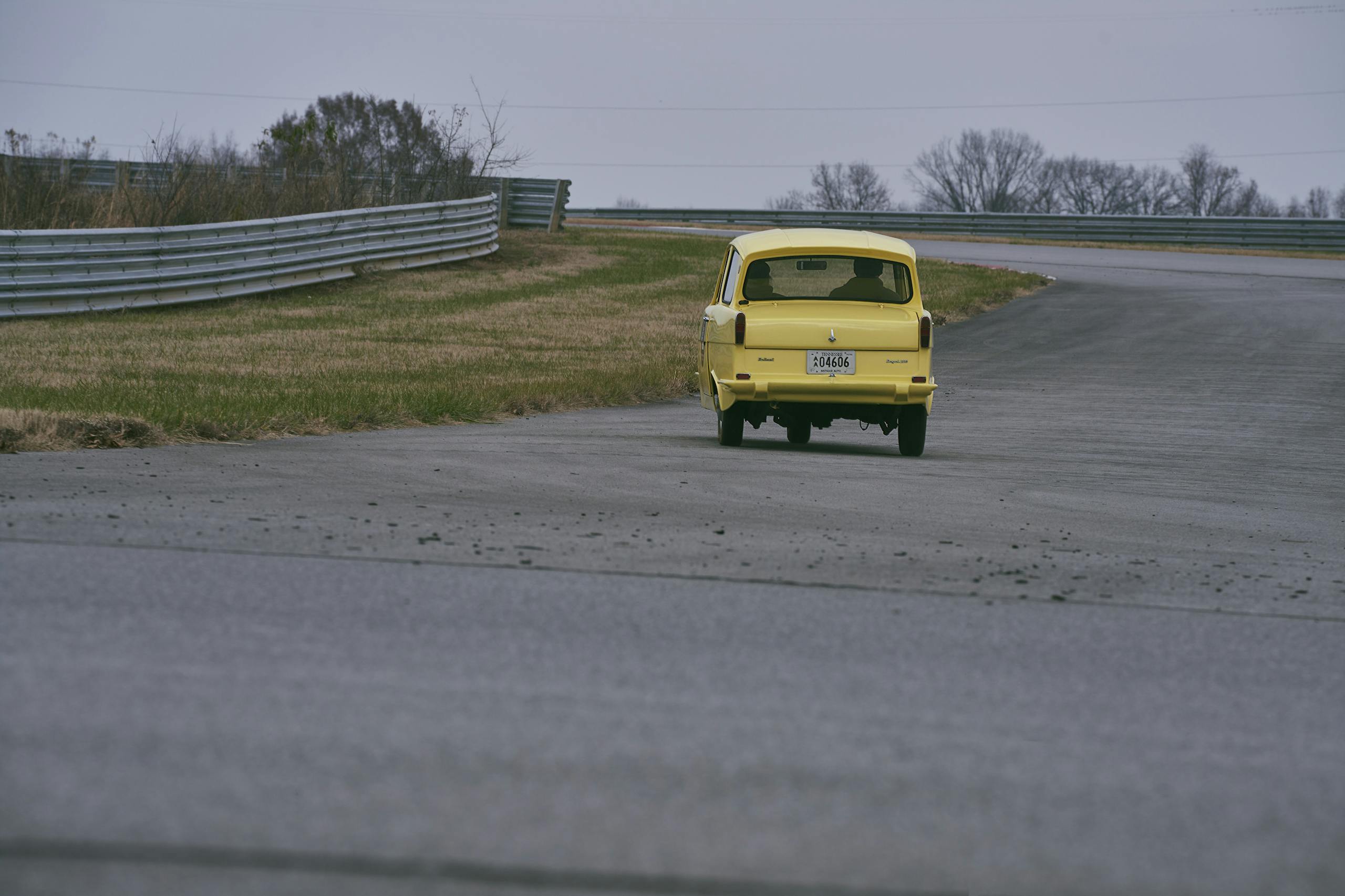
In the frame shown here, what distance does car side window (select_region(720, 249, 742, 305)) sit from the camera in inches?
495

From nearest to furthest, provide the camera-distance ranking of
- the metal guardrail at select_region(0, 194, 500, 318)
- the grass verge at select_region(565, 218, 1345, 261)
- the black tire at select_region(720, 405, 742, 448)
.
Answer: the black tire at select_region(720, 405, 742, 448) < the metal guardrail at select_region(0, 194, 500, 318) < the grass verge at select_region(565, 218, 1345, 261)

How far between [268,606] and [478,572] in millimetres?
963

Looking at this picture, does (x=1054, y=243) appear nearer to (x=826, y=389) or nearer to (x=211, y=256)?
(x=211, y=256)

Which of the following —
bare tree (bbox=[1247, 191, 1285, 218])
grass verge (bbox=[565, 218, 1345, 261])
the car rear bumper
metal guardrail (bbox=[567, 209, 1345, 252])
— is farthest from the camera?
bare tree (bbox=[1247, 191, 1285, 218])

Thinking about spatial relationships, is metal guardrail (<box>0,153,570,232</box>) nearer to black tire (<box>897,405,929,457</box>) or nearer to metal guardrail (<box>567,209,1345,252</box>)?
metal guardrail (<box>567,209,1345,252</box>)

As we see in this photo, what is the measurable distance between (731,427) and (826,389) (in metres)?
0.83

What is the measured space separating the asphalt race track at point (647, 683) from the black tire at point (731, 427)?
2.28 metres

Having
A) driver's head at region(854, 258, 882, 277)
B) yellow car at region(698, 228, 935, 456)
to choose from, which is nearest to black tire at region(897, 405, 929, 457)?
yellow car at region(698, 228, 935, 456)

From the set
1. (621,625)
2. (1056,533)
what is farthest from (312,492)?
(1056,533)

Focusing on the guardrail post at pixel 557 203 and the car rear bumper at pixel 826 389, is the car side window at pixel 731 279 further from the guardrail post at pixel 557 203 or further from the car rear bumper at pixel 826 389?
the guardrail post at pixel 557 203

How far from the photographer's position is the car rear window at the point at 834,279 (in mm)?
12406

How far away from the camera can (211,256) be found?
23688mm

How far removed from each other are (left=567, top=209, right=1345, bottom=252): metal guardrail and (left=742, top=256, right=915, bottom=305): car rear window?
35.3m

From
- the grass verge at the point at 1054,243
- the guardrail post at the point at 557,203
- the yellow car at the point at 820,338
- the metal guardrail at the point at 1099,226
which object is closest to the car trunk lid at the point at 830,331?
the yellow car at the point at 820,338
